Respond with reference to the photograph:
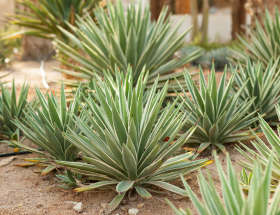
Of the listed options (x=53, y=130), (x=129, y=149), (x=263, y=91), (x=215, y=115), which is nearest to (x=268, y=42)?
(x=263, y=91)

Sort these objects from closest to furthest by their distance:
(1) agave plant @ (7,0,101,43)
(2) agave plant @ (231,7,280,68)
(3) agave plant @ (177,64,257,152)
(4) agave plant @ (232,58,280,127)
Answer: (3) agave plant @ (177,64,257,152) < (4) agave plant @ (232,58,280,127) < (2) agave plant @ (231,7,280,68) < (1) agave plant @ (7,0,101,43)

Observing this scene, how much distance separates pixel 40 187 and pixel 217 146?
131cm

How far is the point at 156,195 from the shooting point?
5.55ft

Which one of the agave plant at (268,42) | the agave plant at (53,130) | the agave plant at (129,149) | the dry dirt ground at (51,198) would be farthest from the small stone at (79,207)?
the agave plant at (268,42)

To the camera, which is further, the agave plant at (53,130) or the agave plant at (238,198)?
the agave plant at (53,130)

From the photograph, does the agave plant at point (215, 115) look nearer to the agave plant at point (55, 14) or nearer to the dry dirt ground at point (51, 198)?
the dry dirt ground at point (51, 198)

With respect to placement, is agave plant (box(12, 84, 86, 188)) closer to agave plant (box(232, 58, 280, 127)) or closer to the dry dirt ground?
the dry dirt ground

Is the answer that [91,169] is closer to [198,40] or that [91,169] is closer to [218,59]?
[218,59]

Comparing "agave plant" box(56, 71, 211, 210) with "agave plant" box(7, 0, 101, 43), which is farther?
"agave plant" box(7, 0, 101, 43)

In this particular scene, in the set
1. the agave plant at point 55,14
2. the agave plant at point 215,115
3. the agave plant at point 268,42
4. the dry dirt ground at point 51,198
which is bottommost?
the dry dirt ground at point 51,198

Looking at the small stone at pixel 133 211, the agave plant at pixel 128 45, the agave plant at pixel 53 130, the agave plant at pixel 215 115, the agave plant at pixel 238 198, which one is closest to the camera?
the agave plant at pixel 238 198

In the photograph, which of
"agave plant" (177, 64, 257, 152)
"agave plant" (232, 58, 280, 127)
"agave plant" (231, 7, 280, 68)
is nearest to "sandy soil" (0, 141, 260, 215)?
"agave plant" (177, 64, 257, 152)

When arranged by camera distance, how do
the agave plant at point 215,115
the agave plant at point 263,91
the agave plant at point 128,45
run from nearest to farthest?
the agave plant at point 215,115, the agave plant at point 263,91, the agave plant at point 128,45

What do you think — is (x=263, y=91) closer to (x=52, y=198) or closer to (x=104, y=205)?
(x=104, y=205)
